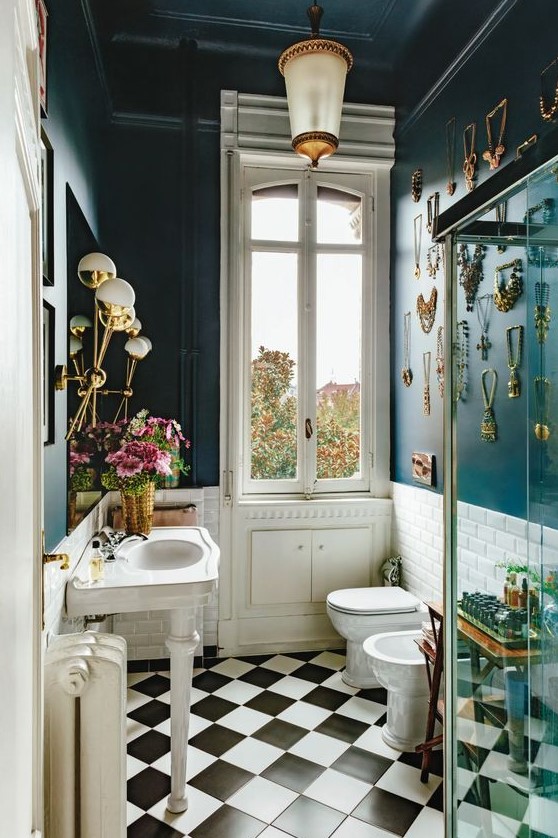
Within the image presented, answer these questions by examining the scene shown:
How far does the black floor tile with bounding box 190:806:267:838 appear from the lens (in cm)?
197

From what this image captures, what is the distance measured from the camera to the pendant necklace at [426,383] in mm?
3104

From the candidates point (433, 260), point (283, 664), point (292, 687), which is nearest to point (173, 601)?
point (292, 687)

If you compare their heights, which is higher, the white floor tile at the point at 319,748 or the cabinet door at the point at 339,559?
the cabinet door at the point at 339,559

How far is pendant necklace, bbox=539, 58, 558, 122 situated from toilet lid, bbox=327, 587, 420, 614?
2.22m

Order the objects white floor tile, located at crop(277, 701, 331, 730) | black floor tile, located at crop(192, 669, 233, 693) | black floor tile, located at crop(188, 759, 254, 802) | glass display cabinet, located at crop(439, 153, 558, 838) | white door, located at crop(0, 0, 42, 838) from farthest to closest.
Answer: black floor tile, located at crop(192, 669, 233, 693) → white floor tile, located at crop(277, 701, 331, 730) → black floor tile, located at crop(188, 759, 254, 802) → glass display cabinet, located at crop(439, 153, 558, 838) → white door, located at crop(0, 0, 42, 838)

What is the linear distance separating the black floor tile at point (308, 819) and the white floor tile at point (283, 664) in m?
1.09

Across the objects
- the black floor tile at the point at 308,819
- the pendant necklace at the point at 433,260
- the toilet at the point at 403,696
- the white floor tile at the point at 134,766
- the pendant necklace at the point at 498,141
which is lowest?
the black floor tile at the point at 308,819

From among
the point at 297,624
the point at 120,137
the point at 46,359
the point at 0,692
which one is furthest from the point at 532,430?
the point at 120,137

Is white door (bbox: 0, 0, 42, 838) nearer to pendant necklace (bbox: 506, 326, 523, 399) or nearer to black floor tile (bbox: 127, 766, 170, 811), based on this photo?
pendant necklace (bbox: 506, 326, 523, 399)

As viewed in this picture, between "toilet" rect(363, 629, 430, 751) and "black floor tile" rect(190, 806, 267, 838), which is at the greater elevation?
"toilet" rect(363, 629, 430, 751)

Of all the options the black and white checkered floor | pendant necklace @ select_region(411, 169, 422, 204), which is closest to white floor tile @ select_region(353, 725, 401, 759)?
the black and white checkered floor

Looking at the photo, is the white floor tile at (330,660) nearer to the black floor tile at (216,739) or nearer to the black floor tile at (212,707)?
the black floor tile at (212,707)

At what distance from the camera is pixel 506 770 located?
1406mm

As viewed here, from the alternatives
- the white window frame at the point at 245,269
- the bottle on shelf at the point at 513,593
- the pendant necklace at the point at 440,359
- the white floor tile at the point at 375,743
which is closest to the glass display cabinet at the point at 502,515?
the bottle on shelf at the point at 513,593
